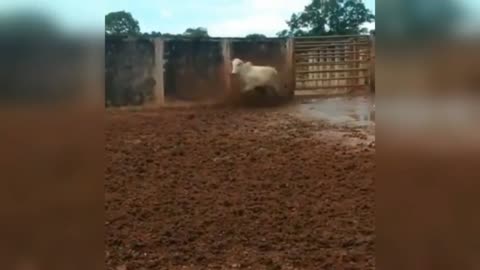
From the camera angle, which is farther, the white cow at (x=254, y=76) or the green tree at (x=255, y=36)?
the white cow at (x=254, y=76)

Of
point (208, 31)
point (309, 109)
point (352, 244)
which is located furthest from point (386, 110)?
point (309, 109)

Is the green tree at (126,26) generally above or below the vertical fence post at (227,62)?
above

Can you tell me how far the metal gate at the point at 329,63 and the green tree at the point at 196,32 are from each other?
28.2 inches

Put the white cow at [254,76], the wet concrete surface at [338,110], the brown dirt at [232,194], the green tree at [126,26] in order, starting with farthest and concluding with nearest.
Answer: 1. the white cow at [254,76]
2. the wet concrete surface at [338,110]
3. the green tree at [126,26]
4. the brown dirt at [232,194]

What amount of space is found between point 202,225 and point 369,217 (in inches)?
28.4

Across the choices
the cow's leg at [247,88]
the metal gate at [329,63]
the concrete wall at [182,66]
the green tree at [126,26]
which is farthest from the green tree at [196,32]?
the metal gate at [329,63]

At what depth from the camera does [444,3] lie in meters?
0.68

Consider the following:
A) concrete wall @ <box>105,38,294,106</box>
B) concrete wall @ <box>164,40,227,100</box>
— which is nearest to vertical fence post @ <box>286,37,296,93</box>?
concrete wall @ <box>105,38,294,106</box>

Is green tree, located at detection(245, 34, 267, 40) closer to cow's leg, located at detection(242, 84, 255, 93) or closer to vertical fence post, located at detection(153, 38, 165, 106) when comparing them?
cow's leg, located at detection(242, 84, 255, 93)

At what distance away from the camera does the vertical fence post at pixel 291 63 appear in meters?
4.09

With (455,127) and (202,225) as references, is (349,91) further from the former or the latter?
(455,127)

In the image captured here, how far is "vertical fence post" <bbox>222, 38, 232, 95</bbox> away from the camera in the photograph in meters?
3.95

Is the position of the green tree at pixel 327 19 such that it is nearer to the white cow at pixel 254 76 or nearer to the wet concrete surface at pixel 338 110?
the white cow at pixel 254 76

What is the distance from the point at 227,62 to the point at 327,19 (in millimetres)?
736
